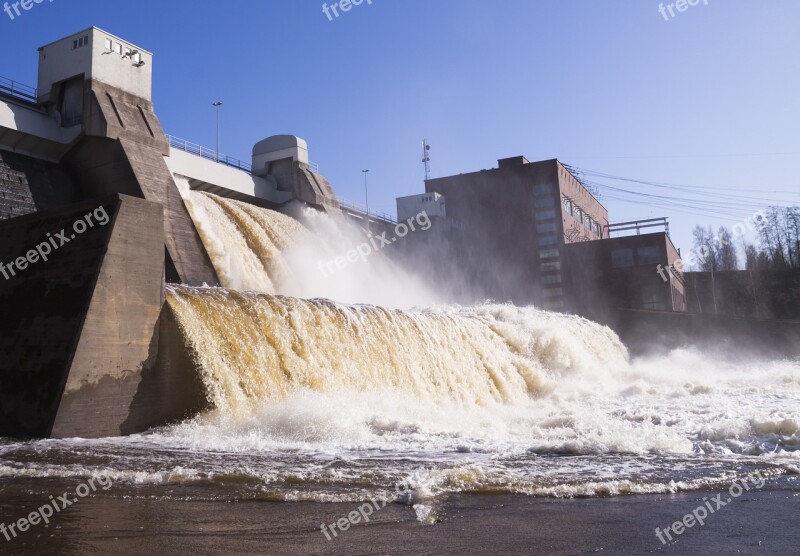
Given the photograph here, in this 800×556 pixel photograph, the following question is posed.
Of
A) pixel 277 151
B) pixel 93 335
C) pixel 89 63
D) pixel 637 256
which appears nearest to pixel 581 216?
pixel 637 256

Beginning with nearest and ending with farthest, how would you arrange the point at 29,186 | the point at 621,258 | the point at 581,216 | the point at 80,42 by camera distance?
the point at 29,186 < the point at 80,42 < the point at 621,258 < the point at 581,216

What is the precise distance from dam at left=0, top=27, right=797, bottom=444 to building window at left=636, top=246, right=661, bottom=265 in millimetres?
7805

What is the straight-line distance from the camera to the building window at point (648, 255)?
37156 millimetres

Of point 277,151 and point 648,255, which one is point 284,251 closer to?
point 277,151

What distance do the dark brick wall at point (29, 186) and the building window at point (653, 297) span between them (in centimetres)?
3111

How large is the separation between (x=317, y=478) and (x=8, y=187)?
1407 cm

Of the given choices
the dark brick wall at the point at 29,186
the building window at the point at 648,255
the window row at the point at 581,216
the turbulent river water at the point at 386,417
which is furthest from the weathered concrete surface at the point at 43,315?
the window row at the point at 581,216

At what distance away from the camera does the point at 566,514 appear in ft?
15.0

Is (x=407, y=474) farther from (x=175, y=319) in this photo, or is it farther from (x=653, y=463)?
(x=175, y=319)

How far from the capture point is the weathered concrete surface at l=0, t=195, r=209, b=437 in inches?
327

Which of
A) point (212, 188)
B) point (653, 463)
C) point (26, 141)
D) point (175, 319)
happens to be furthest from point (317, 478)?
point (212, 188)

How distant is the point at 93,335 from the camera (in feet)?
28.2

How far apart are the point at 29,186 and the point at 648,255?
33.0m

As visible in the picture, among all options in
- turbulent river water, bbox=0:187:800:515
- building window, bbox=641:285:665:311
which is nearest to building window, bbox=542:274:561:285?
building window, bbox=641:285:665:311
